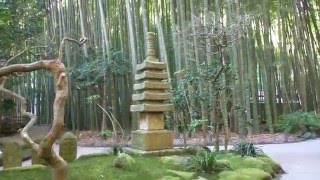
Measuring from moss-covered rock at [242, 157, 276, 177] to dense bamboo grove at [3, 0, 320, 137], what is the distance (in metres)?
3.90

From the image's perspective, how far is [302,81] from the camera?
1221 centimetres

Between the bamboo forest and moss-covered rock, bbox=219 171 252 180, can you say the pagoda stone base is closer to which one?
the bamboo forest

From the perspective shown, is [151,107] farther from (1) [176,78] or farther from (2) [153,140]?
(1) [176,78]

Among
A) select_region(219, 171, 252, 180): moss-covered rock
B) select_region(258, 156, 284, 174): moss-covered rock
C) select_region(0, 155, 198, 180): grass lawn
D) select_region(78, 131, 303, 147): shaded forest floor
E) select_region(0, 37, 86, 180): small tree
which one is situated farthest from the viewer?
select_region(78, 131, 303, 147): shaded forest floor

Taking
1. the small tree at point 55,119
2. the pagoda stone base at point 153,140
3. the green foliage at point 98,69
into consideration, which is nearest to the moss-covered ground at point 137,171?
the pagoda stone base at point 153,140

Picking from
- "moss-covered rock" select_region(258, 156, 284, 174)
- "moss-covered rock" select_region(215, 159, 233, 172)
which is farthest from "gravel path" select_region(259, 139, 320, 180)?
"moss-covered rock" select_region(215, 159, 233, 172)

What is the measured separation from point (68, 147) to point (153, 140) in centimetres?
142

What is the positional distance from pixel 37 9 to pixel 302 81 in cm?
860

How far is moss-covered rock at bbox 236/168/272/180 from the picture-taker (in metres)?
4.80

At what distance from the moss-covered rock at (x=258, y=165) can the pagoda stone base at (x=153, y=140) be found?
130 centimetres

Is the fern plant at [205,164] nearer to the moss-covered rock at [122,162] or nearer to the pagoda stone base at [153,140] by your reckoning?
the moss-covered rock at [122,162]

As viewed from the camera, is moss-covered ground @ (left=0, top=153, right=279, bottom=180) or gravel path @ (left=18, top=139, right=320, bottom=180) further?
gravel path @ (left=18, top=139, right=320, bottom=180)

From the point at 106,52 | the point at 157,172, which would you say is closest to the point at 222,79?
the point at 157,172

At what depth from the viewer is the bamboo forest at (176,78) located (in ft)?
19.9
